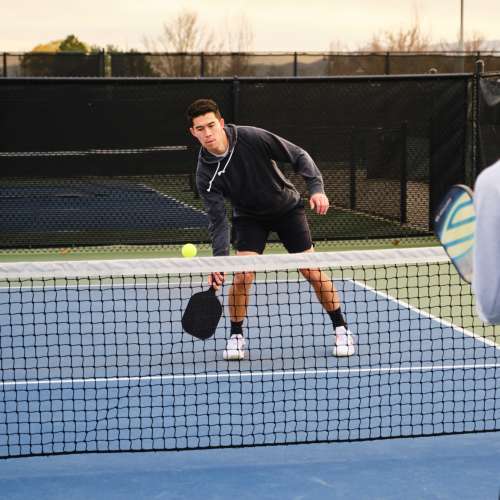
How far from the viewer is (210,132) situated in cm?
530

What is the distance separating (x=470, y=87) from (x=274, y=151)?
5.40 metres

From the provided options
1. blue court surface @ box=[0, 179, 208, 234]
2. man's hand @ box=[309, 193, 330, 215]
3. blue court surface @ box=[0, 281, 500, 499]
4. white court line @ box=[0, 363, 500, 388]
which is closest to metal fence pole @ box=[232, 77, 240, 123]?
blue court surface @ box=[0, 179, 208, 234]

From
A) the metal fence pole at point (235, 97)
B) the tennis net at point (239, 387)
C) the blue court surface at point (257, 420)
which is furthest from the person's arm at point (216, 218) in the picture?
the metal fence pole at point (235, 97)

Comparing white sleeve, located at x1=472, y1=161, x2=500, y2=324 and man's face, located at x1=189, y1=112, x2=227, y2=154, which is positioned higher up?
man's face, located at x1=189, y1=112, x2=227, y2=154

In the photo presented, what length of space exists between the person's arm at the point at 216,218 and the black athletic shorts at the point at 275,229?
0.80ft

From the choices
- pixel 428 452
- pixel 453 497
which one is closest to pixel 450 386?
pixel 428 452

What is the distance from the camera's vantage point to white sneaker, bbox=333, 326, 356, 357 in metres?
5.62

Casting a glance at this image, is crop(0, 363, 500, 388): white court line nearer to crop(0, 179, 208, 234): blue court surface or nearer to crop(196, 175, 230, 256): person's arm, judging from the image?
crop(196, 175, 230, 256): person's arm

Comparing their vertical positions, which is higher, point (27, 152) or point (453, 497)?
point (27, 152)

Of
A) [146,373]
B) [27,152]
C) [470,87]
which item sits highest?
[470,87]

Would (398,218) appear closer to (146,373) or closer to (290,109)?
(290,109)

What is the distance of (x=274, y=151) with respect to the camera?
5602 millimetres

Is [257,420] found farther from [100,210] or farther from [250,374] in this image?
[100,210]

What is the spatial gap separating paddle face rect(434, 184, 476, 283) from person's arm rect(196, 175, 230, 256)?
3.79 metres
